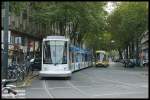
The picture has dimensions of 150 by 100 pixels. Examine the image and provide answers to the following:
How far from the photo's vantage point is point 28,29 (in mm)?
64062

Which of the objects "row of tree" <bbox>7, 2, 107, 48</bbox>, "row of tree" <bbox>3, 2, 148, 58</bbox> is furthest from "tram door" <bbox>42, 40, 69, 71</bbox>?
"row of tree" <bbox>3, 2, 148, 58</bbox>

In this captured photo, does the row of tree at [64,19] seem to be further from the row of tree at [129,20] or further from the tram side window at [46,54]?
the tram side window at [46,54]

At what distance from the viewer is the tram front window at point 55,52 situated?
35031 millimetres

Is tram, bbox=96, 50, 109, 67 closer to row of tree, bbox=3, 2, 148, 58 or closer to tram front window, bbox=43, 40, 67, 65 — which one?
row of tree, bbox=3, 2, 148, 58

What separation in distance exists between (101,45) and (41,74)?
283ft

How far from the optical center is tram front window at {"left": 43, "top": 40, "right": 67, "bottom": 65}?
35031mm

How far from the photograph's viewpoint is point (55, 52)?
116 ft

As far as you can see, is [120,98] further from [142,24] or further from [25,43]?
[142,24]

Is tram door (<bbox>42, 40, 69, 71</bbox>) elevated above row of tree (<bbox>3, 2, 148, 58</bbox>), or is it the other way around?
row of tree (<bbox>3, 2, 148, 58</bbox>)

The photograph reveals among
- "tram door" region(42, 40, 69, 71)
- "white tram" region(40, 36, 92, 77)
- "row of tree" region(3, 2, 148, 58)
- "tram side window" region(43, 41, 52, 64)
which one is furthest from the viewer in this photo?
"row of tree" region(3, 2, 148, 58)

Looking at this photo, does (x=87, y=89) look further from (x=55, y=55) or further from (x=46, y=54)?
(x=46, y=54)

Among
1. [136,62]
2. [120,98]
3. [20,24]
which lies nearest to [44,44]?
[120,98]

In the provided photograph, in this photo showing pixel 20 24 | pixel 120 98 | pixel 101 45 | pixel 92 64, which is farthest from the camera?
pixel 101 45

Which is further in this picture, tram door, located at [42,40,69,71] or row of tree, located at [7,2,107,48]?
row of tree, located at [7,2,107,48]
